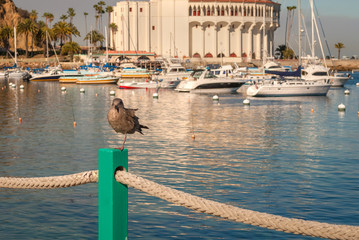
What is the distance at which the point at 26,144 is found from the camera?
31047mm

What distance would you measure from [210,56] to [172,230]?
6208 inches

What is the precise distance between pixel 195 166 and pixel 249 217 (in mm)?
19818

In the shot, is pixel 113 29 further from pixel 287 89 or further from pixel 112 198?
pixel 112 198

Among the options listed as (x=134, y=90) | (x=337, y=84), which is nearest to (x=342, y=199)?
(x=134, y=90)

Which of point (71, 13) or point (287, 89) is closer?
point (287, 89)

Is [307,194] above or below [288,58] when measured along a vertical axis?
below

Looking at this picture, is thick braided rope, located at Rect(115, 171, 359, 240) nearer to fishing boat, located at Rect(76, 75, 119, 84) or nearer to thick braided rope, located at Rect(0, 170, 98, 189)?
thick braided rope, located at Rect(0, 170, 98, 189)

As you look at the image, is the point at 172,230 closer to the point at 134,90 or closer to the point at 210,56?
the point at 134,90

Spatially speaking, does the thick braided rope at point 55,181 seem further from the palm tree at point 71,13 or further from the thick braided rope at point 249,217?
the palm tree at point 71,13

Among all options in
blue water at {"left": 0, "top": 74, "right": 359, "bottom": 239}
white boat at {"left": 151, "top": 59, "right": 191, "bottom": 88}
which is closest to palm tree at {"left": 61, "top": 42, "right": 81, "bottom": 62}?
white boat at {"left": 151, "top": 59, "right": 191, "bottom": 88}

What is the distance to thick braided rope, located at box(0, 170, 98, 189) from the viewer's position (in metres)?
4.62

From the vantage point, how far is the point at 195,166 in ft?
78.4

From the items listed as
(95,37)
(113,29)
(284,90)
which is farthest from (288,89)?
(95,37)

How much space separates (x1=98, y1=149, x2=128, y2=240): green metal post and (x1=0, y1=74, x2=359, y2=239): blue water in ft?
32.9
